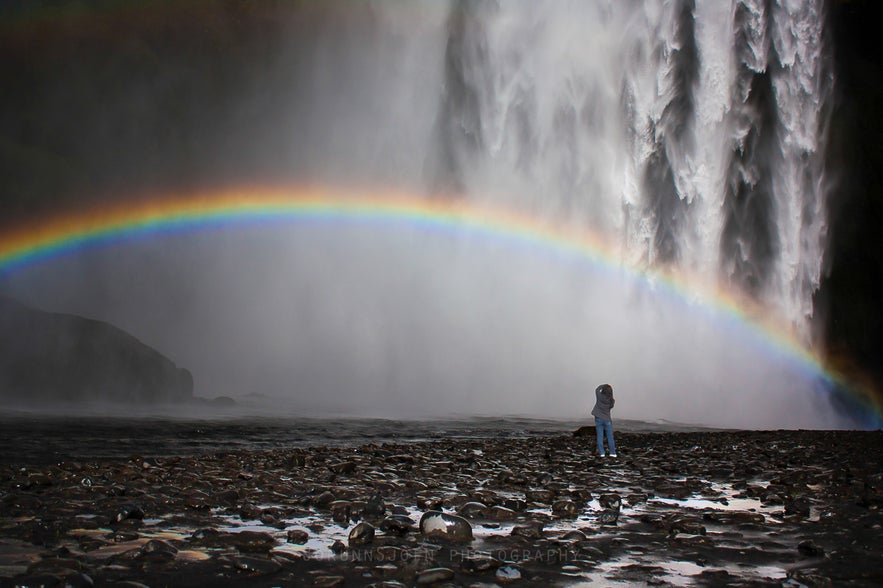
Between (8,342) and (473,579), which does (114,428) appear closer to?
(473,579)

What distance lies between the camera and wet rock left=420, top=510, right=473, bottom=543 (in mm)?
4901

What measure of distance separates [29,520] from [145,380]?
5578 cm

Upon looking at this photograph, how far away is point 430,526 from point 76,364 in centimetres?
6020

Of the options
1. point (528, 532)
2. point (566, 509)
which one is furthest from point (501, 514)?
point (528, 532)

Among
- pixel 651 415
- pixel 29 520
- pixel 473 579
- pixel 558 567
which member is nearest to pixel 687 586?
pixel 558 567

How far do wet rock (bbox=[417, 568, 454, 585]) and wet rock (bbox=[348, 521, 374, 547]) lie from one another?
3.23 ft

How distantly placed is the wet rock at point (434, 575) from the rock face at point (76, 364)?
53915mm

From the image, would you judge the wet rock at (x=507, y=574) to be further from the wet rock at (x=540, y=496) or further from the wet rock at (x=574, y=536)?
the wet rock at (x=540, y=496)

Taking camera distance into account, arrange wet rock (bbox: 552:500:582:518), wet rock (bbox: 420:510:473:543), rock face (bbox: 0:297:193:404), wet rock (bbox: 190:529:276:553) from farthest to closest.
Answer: rock face (bbox: 0:297:193:404), wet rock (bbox: 552:500:582:518), wet rock (bbox: 420:510:473:543), wet rock (bbox: 190:529:276:553)

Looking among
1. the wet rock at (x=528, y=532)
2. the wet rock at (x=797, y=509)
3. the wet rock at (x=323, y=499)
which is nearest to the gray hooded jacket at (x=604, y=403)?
the wet rock at (x=797, y=509)

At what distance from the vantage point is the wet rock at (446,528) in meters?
4.90

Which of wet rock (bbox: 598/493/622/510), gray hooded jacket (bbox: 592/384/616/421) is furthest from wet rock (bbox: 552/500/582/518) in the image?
gray hooded jacket (bbox: 592/384/616/421)

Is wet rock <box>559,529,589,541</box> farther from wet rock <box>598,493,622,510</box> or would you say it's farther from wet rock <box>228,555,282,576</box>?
wet rock <box>228,555,282,576</box>

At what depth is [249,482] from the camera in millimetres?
7879
